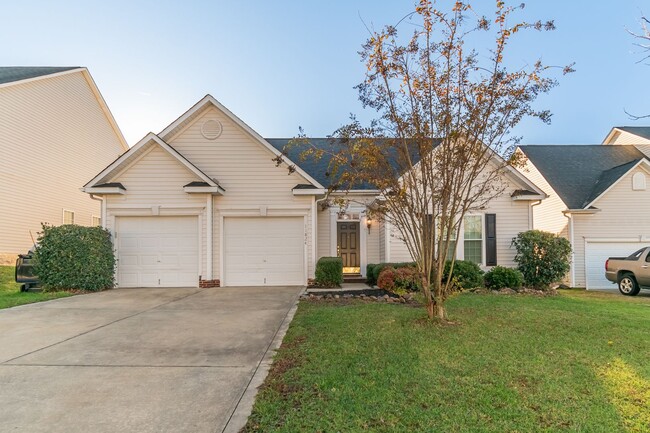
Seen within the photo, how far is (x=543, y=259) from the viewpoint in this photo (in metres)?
11.4

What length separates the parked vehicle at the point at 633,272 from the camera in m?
11.3

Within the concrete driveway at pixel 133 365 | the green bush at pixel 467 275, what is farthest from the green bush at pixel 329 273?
the green bush at pixel 467 275

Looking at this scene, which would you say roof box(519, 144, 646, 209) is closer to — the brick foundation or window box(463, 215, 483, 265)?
window box(463, 215, 483, 265)

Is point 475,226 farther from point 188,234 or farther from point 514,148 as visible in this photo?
point 188,234

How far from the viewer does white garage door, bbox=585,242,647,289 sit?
14.2 metres

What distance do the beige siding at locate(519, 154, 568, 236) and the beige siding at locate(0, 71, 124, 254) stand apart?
67.0 feet

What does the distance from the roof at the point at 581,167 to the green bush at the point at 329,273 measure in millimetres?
10095

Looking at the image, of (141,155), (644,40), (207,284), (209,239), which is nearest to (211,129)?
(141,155)

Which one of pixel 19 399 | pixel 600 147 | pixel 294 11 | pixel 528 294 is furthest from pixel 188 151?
pixel 600 147

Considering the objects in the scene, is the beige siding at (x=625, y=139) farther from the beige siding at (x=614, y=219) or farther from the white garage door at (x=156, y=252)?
the white garage door at (x=156, y=252)

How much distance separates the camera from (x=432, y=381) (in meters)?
3.62

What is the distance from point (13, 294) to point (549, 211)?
64.0ft

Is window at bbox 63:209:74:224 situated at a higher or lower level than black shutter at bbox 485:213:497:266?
higher

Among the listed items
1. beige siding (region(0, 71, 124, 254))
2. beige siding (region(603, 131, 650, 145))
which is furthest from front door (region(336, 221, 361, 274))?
beige siding (region(603, 131, 650, 145))
